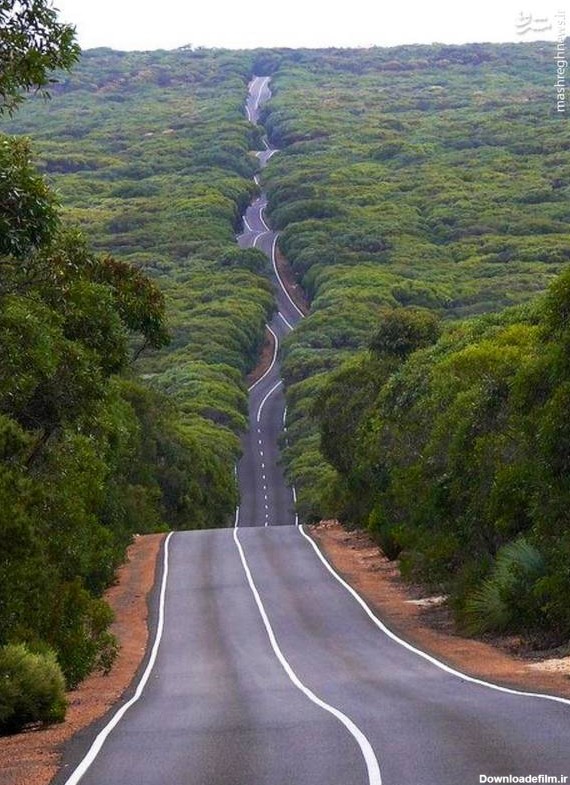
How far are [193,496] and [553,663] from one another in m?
46.8

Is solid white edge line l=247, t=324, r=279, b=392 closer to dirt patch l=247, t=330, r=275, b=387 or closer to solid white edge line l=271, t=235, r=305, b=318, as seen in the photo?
dirt patch l=247, t=330, r=275, b=387

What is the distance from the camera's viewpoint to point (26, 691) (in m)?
18.3

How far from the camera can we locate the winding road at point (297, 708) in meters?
12.6

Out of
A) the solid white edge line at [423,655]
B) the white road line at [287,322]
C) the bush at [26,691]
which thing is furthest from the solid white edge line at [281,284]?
the bush at [26,691]

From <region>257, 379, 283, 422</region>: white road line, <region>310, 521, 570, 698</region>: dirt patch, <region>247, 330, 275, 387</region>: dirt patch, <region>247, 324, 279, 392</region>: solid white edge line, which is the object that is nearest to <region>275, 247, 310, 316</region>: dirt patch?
<region>247, 324, 279, 392</region>: solid white edge line

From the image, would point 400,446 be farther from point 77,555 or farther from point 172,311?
point 172,311

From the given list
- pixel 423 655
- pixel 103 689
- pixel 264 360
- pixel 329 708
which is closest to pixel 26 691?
pixel 329 708

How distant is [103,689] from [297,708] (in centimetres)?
726

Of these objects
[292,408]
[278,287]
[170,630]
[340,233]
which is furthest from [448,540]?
[340,233]

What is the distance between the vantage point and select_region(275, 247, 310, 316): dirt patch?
15338 centimetres

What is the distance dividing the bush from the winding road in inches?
34.2

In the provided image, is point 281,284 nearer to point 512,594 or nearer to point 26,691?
point 512,594

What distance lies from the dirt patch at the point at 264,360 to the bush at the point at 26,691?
346 ft

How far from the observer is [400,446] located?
42.2 metres
